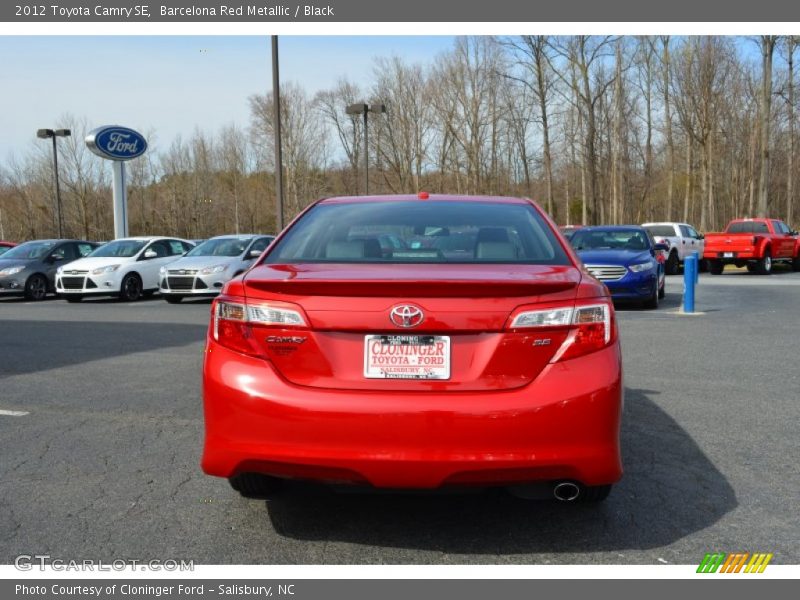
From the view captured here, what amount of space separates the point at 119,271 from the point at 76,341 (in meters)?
8.28

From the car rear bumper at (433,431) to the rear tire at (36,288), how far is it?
18.5 metres

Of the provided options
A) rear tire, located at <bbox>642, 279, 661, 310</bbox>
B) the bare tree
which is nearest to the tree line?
the bare tree

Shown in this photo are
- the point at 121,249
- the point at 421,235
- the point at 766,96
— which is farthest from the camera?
the point at 766,96

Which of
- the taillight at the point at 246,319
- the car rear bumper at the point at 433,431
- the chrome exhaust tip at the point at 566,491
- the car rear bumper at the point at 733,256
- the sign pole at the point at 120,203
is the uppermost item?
the sign pole at the point at 120,203

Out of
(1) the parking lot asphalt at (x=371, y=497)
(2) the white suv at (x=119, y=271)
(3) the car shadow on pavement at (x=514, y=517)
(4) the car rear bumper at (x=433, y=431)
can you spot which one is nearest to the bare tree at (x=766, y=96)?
(2) the white suv at (x=119, y=271)

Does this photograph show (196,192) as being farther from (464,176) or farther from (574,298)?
(574,298)

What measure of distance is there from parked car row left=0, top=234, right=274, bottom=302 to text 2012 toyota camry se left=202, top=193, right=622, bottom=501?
46.0 ft

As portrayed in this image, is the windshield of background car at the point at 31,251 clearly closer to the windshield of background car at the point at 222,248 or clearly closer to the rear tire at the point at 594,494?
the windshield of background car at the point at 222,248

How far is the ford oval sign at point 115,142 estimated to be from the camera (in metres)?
29.8

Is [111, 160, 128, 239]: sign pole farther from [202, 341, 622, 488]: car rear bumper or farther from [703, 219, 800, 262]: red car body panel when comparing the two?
[202, 341, 622, 488]: car rear bumper

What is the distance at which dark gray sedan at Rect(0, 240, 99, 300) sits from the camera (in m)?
19.4

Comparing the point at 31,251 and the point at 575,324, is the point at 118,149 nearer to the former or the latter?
the point at 31,251

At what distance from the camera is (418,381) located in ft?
10.3

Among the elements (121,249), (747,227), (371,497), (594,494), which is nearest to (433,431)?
(594,494)
